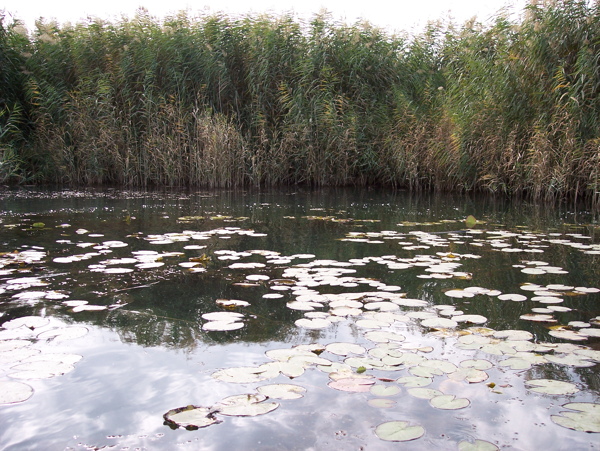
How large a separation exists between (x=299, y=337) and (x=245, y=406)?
0.57 metres

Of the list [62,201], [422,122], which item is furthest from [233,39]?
[62,201]

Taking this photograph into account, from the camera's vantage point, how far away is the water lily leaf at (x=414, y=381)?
4.72 ft

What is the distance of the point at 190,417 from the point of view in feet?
4.13

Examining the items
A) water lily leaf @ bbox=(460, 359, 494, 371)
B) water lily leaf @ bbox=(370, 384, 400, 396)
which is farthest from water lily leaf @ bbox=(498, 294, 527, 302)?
water lily leaf @ bbox=(370, 384, 400, 396)

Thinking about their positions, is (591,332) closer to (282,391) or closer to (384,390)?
(384,390)

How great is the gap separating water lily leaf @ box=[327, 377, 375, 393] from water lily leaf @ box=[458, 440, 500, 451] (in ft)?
1.03

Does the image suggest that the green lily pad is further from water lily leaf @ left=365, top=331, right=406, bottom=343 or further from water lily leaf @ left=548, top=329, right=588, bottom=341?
water lily leaf @ left=548, top=329, right=588, bottom=341

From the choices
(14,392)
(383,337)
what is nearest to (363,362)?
(383,337)

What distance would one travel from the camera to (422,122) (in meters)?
8.97

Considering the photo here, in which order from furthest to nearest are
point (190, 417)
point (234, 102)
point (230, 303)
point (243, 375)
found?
point (234, 102), point (230, 303), point (243, 375), point (190, 417)

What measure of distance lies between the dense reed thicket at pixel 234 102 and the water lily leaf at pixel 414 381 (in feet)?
23.0

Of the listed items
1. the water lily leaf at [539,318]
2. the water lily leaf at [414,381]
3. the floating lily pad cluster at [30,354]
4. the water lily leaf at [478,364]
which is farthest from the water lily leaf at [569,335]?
the floating lily pad cluster at [30,354]

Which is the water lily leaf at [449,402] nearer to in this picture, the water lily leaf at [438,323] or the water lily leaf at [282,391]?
the water lily leaf at [282,391]

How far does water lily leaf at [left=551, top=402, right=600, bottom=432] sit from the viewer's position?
1.23 m
